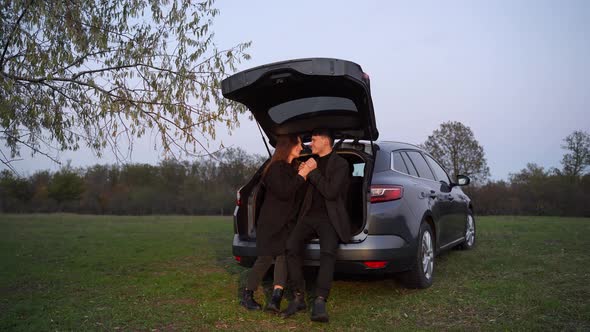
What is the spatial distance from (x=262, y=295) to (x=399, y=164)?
2.11 metres

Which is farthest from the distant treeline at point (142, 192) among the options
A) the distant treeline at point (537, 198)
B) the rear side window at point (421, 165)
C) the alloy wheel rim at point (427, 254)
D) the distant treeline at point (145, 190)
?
the alloy wheel rim at point (427, 254)

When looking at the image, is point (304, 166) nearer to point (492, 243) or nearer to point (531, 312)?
point (531, 312)

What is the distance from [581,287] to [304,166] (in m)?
3.25

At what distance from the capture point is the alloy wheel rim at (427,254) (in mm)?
5535

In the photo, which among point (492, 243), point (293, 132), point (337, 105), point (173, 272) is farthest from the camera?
point (492, 243)

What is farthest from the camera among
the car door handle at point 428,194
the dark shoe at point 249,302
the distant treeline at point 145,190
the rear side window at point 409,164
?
the distant treeline at point 145,190

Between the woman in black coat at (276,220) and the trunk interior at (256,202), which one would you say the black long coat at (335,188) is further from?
the trunk interior at (256,202)

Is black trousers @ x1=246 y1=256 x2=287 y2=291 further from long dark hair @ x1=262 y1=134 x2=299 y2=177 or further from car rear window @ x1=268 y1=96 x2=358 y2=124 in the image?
car rear window @ x1=268 y1=96 x2=358 y2=124

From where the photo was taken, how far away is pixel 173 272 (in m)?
7.27

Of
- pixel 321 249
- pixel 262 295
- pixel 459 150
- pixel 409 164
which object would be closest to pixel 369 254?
pixel 321 249

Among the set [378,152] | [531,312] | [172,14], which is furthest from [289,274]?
[172,14]

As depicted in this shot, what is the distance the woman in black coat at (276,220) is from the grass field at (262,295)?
0.32 meters

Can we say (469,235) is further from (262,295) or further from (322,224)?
(322,224)

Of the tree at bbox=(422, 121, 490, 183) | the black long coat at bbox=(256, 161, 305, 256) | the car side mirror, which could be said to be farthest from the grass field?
the tree at bbox=(422, 121, 490, 183)
